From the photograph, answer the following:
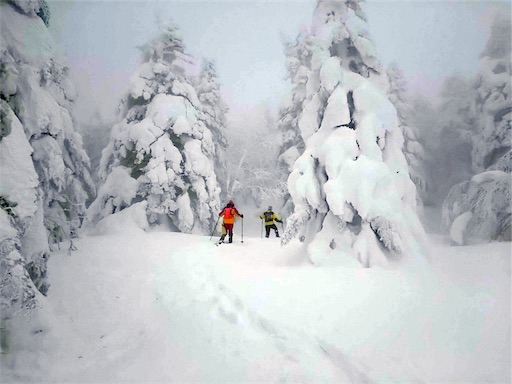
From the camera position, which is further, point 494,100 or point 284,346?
point 494,100

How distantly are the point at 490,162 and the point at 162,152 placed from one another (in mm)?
17780

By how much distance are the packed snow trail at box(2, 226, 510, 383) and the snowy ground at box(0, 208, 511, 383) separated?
18 millimetres

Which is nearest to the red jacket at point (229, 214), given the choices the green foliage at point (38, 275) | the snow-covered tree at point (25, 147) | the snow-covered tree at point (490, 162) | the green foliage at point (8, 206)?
the snow-covered tree at point (25, 147)

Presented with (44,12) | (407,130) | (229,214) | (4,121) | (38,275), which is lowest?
(38,275)

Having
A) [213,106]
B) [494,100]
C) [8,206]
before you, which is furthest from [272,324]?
[213,106]

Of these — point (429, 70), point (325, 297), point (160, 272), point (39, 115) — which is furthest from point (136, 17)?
point (325, 297)

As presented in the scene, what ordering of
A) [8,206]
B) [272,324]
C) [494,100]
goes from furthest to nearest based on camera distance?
[494,100] → [272,324] → [8,206]

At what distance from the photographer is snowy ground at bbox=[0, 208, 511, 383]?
12.1ft

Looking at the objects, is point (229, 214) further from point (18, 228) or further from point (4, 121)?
point (4, 121)

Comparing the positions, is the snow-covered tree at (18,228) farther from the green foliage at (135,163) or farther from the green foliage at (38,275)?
the green foliage at (135,163)

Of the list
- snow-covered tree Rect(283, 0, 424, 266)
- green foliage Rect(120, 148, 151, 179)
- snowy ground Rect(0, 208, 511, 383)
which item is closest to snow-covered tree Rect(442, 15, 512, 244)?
snowy ground Rect(0, 208, 511, 383)

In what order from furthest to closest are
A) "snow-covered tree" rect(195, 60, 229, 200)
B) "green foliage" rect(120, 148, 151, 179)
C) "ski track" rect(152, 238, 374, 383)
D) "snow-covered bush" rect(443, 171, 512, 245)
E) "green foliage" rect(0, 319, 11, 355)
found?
"snow-covered tree" rect(195, 60, 229, 200) → "green foliage" rect(120, 148, 151, 179) → "snow-covered bush" rect(443, 171, 512, 245) → "green foliage" rect(0, 319, 11, 355) → "ski track" rect(152, 238, 374, 383)

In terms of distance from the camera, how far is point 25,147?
428cm

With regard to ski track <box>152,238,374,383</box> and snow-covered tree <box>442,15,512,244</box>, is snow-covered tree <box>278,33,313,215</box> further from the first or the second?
ski track <box>152,238,374,383</box>
